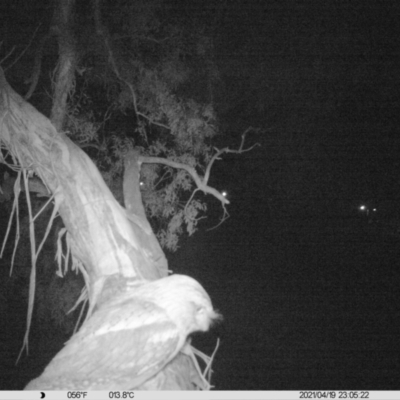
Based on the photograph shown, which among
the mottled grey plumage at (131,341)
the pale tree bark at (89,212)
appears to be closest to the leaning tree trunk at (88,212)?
the pale tree bark at (89,212)

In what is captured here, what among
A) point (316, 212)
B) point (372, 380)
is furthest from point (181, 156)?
point (316, 212)

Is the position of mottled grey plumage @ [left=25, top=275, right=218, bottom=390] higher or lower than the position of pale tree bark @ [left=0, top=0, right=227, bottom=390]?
lower

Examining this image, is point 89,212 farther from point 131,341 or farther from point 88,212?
point 131,341

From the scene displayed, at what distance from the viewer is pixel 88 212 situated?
375 centimetres

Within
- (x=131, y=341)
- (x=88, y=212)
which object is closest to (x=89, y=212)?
(x=88, y=212)

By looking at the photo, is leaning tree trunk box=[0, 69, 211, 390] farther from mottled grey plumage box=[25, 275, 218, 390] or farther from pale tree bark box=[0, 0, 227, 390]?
mottled grey plumage box=[25, 275, 218, 390]

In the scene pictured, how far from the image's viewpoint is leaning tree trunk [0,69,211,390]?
3584 mm

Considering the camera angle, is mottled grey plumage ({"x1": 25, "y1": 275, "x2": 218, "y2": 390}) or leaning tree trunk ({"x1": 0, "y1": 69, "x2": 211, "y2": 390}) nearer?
mottled grey plumage ({"x1": 25, "y1": 275, "x2": 218, "y2": 390})

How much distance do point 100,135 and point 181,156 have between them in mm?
1905

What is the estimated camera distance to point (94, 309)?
3592mm

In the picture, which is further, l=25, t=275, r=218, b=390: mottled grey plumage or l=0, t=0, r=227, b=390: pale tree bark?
l=0, t=0, r=227, b=390: pale tree bark

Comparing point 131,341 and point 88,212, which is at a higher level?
point 88,212

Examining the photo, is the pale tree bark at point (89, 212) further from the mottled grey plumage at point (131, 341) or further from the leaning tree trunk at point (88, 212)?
the mottled grey plumage at point (131, 341)

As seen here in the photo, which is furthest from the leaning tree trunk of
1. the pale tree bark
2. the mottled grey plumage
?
the mottled grey plumage
